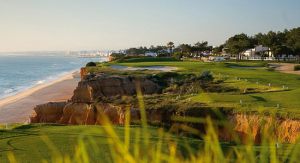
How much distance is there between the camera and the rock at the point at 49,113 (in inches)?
1246

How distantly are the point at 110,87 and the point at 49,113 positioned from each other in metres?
15.3

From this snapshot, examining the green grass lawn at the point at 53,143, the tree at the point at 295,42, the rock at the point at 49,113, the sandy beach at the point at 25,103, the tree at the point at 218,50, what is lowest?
the sandy beach at the point at 25,103

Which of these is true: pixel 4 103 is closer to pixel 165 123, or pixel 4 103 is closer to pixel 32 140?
pixel 165 123

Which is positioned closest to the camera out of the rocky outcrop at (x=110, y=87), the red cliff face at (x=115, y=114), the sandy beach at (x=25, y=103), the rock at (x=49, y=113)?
the red cliff face at (x=115, y=114)

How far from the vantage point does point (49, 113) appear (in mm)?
32094

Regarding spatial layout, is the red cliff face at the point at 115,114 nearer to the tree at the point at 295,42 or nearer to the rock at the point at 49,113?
the rock at the point at 49,113

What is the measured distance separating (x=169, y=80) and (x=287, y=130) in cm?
3002

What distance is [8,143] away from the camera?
17156mm

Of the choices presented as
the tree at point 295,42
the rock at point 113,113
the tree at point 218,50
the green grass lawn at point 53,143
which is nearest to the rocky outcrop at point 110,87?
the rock at point 113,113

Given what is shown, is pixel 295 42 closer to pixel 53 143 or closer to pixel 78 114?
pixel 78 114

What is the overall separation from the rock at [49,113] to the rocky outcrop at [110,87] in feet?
42.0

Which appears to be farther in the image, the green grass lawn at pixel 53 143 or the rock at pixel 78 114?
the rock at pixel 78 114

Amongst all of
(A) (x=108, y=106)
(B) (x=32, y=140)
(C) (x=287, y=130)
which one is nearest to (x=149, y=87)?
(A) (x=108, y=106)

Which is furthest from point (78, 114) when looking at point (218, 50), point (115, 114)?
point (218, 50)
